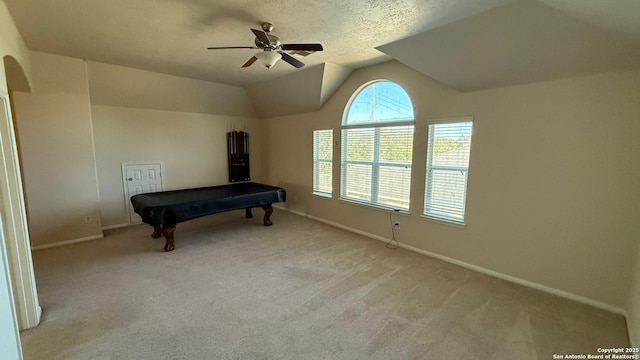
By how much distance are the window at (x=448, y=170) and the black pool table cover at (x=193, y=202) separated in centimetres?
269

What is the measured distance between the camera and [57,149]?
382 centimetres

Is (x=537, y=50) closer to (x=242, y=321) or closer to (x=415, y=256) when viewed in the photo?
(x=415, y=256)

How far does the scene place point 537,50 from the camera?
2432 millimetres

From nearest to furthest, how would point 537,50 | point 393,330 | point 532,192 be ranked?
point 393,330, point 537,50, point 532,192

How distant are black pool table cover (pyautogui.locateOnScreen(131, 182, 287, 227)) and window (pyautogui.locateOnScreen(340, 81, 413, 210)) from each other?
151 centimetres

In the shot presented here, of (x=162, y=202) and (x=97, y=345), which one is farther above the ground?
(x=162, y=202)

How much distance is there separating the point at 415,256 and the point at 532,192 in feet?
5.20

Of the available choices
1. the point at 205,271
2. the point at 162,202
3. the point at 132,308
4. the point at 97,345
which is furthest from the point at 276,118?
the point at 97,345

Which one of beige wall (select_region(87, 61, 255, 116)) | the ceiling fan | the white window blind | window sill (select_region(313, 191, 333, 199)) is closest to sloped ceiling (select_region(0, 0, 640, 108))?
the ceiling fan

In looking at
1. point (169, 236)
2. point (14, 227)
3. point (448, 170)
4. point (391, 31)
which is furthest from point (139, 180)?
point (448, 170)

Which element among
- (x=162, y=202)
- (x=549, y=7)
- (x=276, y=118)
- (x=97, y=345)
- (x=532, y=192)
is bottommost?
(x=97, y=345)

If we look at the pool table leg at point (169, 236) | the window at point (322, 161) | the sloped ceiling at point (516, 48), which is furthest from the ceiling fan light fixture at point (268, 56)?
the pool table leg at point (169, 236)

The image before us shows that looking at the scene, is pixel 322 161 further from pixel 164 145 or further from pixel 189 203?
pixel 164 145

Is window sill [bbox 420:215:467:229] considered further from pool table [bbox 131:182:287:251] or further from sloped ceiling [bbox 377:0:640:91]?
pool table [bbox 131:182:287:251]
